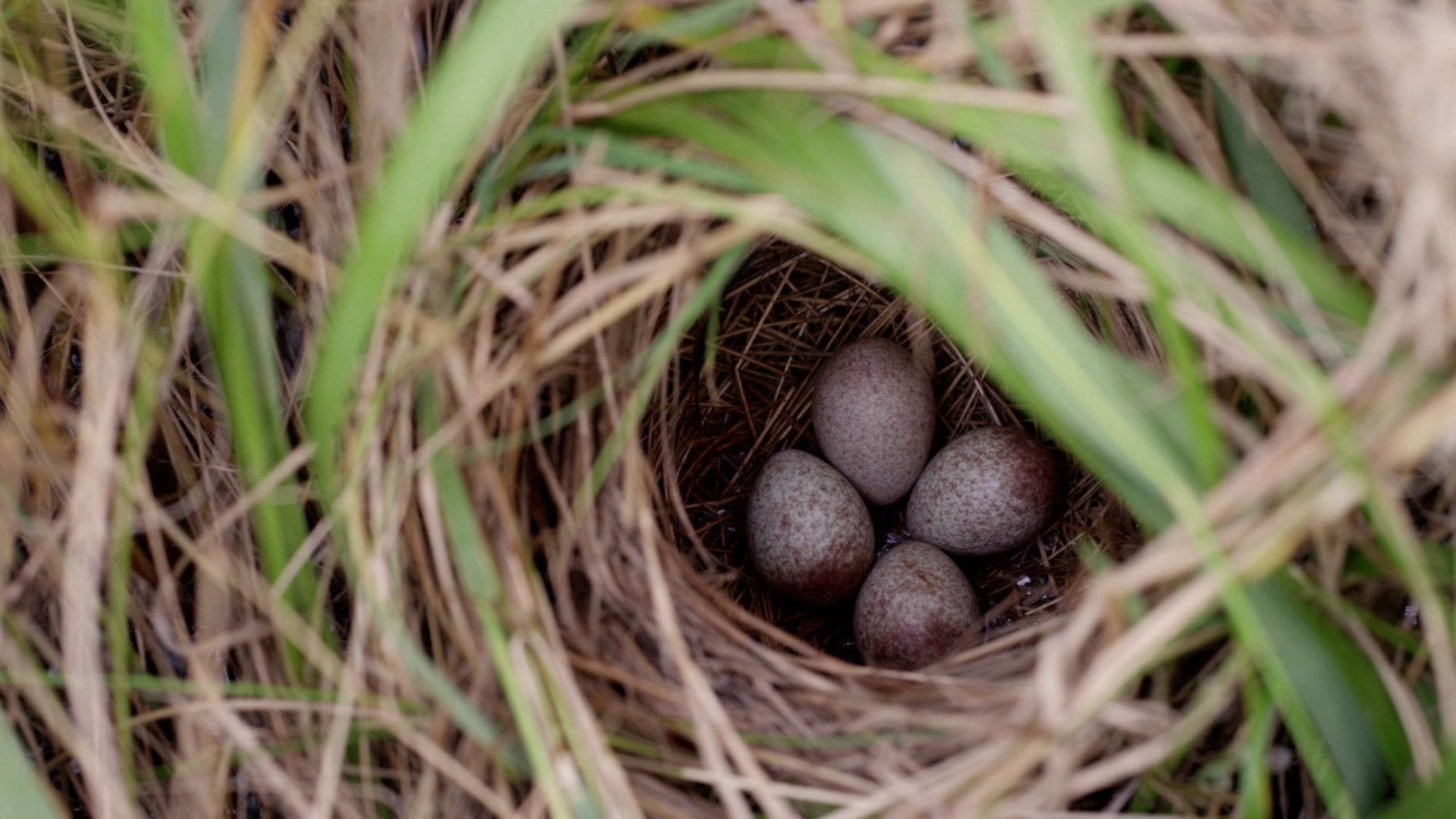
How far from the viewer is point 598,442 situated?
73cm

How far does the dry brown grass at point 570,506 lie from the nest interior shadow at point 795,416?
0.31m

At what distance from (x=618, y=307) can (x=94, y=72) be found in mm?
456

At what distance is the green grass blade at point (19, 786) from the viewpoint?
538 millimetres

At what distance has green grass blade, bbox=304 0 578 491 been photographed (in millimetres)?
511

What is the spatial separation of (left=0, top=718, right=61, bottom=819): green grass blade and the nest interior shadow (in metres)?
0.57

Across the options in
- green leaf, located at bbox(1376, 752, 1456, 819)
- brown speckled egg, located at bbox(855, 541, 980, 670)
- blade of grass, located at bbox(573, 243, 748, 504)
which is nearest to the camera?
green leaf, located at bbox(1376, 752, 1456, 819)

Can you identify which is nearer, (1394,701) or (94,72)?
(1394,701)

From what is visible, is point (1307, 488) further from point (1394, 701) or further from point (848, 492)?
point (848, 492)

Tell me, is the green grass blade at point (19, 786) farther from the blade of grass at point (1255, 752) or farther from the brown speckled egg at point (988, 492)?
the brown speckled egg at point (988, 492)

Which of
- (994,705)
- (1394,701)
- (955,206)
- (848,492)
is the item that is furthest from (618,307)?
(848,492)

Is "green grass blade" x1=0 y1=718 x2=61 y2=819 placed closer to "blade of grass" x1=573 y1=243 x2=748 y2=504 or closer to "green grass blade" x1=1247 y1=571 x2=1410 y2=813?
"blade of grass" x1=573 y1=243 x2=748 y2=504

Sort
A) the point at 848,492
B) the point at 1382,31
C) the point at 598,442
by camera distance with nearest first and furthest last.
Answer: the point at 1382,31 < the point at 598,442 < the point at 848,492

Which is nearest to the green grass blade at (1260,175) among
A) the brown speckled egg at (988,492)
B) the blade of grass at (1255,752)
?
the blade of grass at (1255,752)

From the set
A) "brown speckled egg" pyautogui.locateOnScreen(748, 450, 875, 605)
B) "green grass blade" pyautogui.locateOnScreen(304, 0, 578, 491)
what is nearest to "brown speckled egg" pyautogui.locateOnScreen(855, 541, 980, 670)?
"brown speckled egg" pyautogui.locateOnScreen(748, 450, 875, 605)
